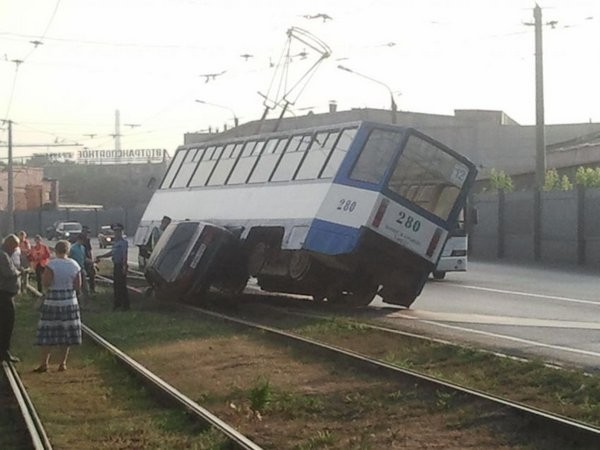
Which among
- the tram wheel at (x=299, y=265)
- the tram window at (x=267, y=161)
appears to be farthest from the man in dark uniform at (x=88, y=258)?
the tram wheel at (x=299, y=265)

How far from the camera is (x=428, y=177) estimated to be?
21.1 metres

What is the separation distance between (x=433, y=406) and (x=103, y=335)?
8.97 m

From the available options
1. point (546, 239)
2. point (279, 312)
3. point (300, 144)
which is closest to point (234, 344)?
point (279, 312)

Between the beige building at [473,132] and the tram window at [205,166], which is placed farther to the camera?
the beige building at [473,132]

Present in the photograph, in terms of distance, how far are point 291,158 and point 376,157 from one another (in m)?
2.75

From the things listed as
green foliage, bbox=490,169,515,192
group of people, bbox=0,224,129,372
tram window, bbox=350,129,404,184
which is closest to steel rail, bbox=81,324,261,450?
group of people, bbox=0,224,129,372

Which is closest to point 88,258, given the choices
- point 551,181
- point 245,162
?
point 245,162

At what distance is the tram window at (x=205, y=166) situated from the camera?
89.0ft

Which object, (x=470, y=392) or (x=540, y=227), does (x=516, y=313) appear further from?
(x=540, y=227)

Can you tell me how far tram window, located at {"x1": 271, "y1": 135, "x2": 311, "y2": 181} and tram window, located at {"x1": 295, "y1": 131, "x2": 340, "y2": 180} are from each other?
0.90 feet

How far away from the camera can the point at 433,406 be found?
1081 cm

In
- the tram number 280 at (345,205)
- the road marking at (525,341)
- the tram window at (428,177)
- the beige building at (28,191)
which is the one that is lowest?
the road marking at (525,341)

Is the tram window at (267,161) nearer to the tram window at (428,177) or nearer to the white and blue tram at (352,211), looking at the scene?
the white and blue tram at (352,211)

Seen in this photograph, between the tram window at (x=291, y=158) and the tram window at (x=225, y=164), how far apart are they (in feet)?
9.12
